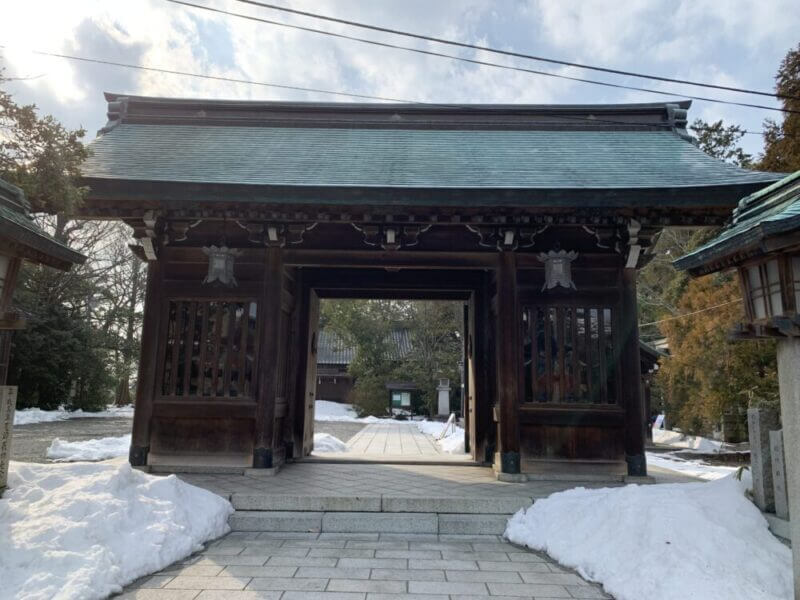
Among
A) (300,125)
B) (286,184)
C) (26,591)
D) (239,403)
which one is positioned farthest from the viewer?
(300,125)

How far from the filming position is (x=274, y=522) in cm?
506

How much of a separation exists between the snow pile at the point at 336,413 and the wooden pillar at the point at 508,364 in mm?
18747

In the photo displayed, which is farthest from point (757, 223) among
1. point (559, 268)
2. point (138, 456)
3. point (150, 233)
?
point (138, 456)

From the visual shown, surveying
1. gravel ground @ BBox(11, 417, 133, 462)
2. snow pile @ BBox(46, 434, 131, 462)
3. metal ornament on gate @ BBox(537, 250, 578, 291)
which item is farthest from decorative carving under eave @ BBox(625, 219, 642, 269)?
gravel ground @ BBox(11, 417, 133, 462)

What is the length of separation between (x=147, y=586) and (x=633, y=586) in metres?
3.49

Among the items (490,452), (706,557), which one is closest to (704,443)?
(490,452)

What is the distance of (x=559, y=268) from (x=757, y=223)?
11.0ft

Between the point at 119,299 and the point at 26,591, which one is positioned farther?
the point at 119,299

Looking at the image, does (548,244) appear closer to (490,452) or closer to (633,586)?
(490,452)

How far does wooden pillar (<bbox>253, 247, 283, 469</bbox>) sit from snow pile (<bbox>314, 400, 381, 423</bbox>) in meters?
18.5

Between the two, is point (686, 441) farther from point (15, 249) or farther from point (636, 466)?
point (15, 249)

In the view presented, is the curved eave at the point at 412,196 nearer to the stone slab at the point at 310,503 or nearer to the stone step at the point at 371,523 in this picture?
the stone slab at the point at 310,503

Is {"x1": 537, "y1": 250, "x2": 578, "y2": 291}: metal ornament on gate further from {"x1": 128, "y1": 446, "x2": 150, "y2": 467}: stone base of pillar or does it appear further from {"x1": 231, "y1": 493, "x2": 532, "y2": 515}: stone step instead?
{"x1": 128, "y1": 446, "x2": 150, "y2": 467}: stone base of pillar

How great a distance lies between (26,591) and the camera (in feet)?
10.6
